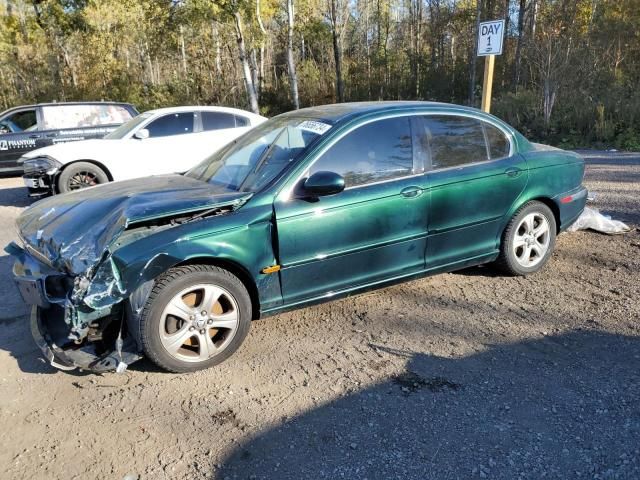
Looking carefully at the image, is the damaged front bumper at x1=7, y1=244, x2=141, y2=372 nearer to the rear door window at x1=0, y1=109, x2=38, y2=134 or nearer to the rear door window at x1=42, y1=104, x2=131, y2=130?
the rear door window at x1=42, y1=104, x2=131, y2=130

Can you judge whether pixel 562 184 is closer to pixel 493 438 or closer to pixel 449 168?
pixel 449 168

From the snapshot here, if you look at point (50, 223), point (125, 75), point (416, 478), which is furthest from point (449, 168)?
point (125, 75)

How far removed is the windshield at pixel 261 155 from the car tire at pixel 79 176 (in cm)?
480

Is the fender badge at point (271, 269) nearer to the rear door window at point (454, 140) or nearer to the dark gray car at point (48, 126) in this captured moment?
the rear door window at point (454, 140)

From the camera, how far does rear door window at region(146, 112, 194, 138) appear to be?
9039 mm

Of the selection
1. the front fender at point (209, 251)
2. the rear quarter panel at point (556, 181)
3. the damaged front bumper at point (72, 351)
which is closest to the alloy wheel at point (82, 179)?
the damaged front bumper at point (72, 351)

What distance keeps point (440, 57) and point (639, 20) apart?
9264 mm

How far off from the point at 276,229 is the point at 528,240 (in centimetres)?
262

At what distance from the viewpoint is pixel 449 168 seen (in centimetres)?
433

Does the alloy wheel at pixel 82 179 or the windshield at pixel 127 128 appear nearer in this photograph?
the alloy wheel at pixel 82 179

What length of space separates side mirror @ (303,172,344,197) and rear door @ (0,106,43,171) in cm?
1048

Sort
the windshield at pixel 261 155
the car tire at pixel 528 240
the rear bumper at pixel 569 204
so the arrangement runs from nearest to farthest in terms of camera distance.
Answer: the windshield at pixel 261 155 < the car tire at pixel 528 240 < the rear bumper at pixel 569 204

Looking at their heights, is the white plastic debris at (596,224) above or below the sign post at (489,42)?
below

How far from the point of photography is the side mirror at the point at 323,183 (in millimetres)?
3562
